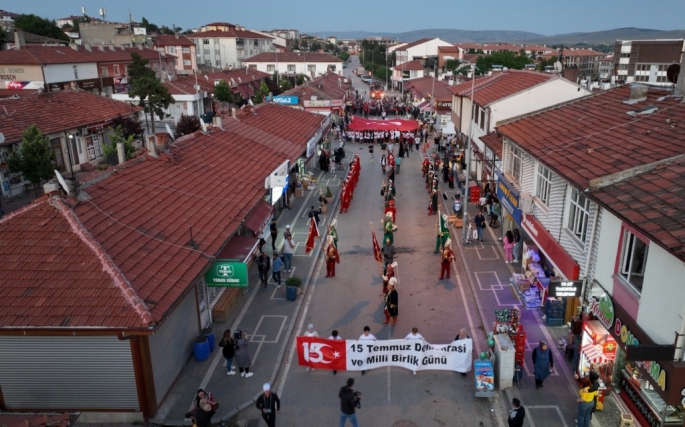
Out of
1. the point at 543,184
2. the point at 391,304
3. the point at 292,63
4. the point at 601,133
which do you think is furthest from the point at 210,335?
the point at 292,63

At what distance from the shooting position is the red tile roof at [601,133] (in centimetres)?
1298

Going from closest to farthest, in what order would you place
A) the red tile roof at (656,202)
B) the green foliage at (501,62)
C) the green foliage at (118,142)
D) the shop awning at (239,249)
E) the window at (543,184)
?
1. the red tile roof at (656,202)
2. the shop awning at (239,249)
3. the window at (543,184)
4. the green foliage at (118,142)
5. the green foliage at (501,62)

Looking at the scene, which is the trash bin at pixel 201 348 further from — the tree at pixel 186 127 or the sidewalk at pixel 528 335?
the tree at pixel 186 127

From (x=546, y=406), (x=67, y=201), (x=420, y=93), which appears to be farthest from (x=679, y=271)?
(x=420, y=93)

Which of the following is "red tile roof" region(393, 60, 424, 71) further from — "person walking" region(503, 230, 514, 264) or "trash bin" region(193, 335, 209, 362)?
"trash bin" region(193, 335, 209, 362)

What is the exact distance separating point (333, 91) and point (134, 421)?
49196 millimetres

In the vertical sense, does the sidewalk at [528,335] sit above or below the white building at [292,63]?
below

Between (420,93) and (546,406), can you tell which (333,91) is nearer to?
(420,93)

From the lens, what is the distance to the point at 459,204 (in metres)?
25.9

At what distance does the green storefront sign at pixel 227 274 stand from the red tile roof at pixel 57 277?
10.8 ft

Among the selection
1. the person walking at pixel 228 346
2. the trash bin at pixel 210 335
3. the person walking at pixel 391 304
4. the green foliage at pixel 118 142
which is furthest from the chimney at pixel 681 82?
the green foliage at pixel 118 142

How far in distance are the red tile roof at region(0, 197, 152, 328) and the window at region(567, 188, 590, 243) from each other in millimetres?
11273

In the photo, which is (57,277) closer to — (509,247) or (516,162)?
(509,247)

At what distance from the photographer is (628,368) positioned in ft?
38.0
